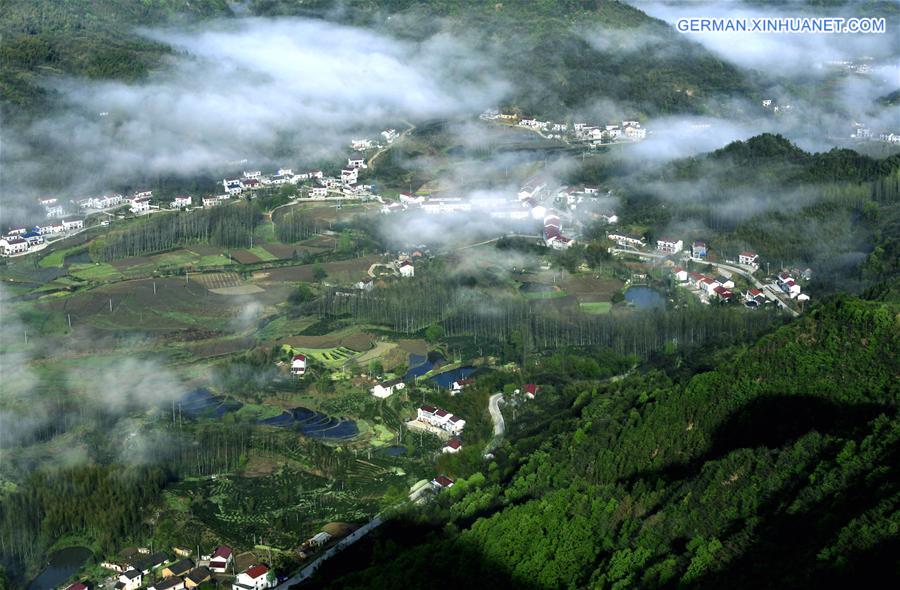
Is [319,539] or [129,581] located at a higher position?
[319,539]

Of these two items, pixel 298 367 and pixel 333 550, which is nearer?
pixel 333 550

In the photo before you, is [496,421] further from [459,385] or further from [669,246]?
[669,246]

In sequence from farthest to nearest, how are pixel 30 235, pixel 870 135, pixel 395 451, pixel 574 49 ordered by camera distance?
pixel 574 49
pixel 870 135
pixel 30 235
pixel 395 451

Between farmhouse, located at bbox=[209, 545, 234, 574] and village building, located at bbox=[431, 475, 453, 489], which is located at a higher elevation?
village building, located at bbox=[431, 475, 453, 489]

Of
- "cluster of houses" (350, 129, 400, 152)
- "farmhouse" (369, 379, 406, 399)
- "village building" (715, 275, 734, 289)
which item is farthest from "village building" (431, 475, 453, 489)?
Result: "cluster of houses" (350, 129, 400, 152)

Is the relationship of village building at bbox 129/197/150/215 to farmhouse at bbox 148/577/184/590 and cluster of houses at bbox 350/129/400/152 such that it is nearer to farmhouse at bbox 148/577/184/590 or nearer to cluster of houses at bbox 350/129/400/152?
cluster of houses at bbox 350/129/400/152

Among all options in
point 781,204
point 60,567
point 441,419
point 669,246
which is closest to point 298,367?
point 441,419
